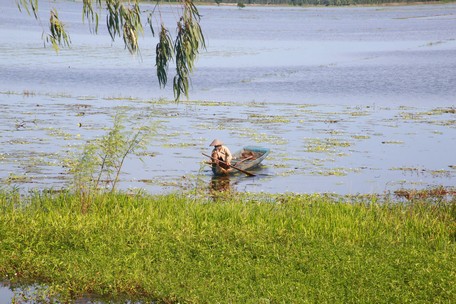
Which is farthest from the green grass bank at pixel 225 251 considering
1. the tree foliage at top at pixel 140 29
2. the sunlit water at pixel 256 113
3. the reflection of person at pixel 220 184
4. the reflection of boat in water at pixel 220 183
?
the reflection of boat in water at pixel 220 183

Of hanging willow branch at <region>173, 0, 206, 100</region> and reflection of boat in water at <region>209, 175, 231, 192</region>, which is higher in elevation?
hanging willow branch at <region>173, 0, 206, 100</region>

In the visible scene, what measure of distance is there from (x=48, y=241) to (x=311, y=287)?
14.0 ft

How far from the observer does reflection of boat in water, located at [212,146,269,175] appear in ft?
74.3

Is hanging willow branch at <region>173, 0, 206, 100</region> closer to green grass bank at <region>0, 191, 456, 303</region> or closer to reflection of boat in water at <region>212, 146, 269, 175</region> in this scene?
green grass bank at <region>0, 191, 456, 303</region>

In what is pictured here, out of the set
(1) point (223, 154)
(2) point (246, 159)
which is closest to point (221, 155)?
(1) point (223, 154)

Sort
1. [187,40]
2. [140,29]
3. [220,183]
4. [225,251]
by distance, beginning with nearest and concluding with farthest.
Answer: [225,251], [140,29], [187,40], [220,183]

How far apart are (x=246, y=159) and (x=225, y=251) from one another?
416 inches

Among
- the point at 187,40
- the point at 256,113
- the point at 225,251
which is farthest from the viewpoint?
the point at 256,113

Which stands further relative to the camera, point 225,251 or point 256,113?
point 256,113

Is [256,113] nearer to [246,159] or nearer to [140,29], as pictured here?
[246,159]

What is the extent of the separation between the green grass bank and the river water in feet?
12.1

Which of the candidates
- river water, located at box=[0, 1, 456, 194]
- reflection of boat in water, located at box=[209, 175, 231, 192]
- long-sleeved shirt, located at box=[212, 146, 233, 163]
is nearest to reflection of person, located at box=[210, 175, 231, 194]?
reflection of boat in water, located at box=[209, 175, 231, 192]

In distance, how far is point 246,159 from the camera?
2309cm

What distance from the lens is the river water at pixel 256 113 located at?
890 inches
